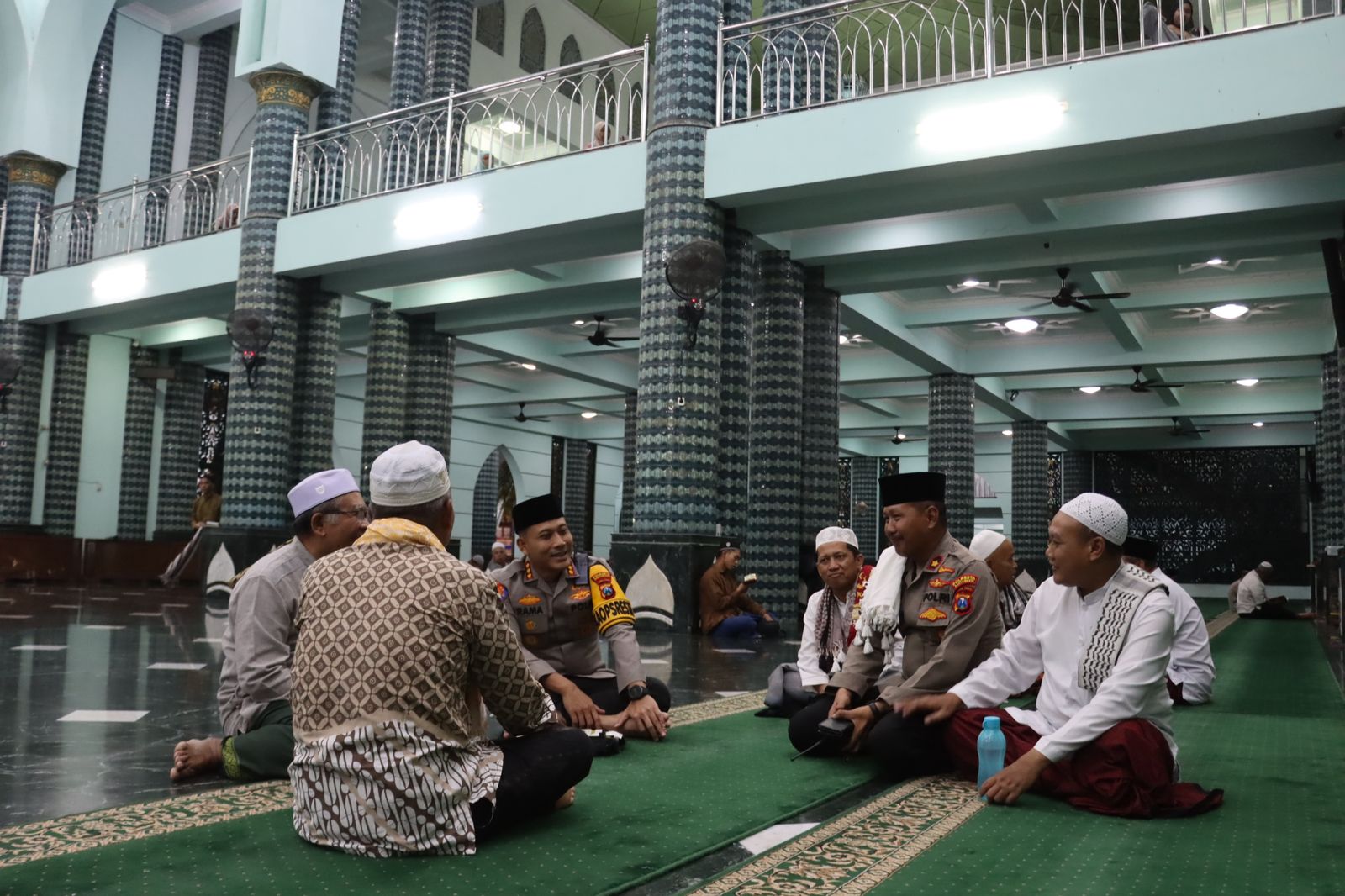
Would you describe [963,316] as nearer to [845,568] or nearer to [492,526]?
[845,568]

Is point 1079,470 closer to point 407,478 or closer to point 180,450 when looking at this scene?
point 180,450

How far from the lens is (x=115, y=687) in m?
4.63

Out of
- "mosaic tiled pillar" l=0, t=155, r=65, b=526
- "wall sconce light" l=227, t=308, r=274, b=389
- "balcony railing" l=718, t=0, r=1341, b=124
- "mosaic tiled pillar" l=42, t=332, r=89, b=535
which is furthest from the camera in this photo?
"mosaic tiled pillar" l=42, t=332, r=89, b=535

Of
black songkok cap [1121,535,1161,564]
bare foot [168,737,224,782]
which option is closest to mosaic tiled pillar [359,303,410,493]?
black songkok cap [1121,535,1161,564]

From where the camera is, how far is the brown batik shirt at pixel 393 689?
2.10 metres

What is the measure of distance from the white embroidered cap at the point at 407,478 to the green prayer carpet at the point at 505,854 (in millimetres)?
714

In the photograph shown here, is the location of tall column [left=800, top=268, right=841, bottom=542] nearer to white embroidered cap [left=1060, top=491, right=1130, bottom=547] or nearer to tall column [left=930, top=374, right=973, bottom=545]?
tall column [left=930, top=374, right=973, bottom=545]

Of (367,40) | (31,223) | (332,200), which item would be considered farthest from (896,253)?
(31,223)

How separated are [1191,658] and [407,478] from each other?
4.03 meters

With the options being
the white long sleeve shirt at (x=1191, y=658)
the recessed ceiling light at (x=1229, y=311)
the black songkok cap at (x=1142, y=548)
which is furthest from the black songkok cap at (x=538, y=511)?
the recessed ceiling light at (x=1229, y=311)

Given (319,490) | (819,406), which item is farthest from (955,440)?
(319,490)

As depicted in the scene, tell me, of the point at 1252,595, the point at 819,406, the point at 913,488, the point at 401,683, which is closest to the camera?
the point at 401,683

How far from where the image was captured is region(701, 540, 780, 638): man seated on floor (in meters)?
7.80

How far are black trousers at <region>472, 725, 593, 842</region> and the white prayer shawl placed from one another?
1.18m
